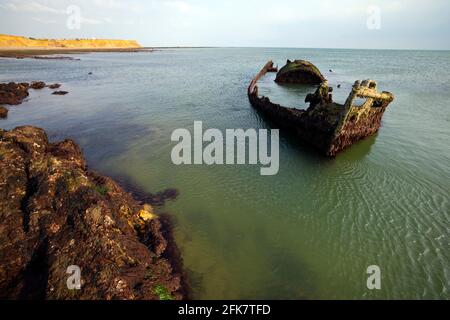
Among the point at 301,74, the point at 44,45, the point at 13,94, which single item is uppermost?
the point at 44,45

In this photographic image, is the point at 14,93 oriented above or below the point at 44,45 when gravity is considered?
below

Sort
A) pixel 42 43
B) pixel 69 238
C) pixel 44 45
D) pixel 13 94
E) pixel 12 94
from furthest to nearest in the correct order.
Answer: pixel 42 43, pixel 44 45, pixel 13 94, pixel 12 94, pixel 69 238

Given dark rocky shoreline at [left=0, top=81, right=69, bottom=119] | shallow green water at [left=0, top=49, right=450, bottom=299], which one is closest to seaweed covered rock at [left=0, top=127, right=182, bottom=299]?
shallow green water at [left=0, top=49, right=450, bottom=299]

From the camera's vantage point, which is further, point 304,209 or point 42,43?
point 42,43

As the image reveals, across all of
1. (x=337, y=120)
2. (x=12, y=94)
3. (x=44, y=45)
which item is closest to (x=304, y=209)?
(x=337, y=120)

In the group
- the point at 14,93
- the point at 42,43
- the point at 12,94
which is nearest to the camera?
the point at 12,94

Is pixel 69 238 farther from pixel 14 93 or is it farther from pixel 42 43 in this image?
pixel 42 43

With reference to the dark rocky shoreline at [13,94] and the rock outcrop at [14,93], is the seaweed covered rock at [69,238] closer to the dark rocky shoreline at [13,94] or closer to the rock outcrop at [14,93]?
the dark rocky shoreline at [13,94]
